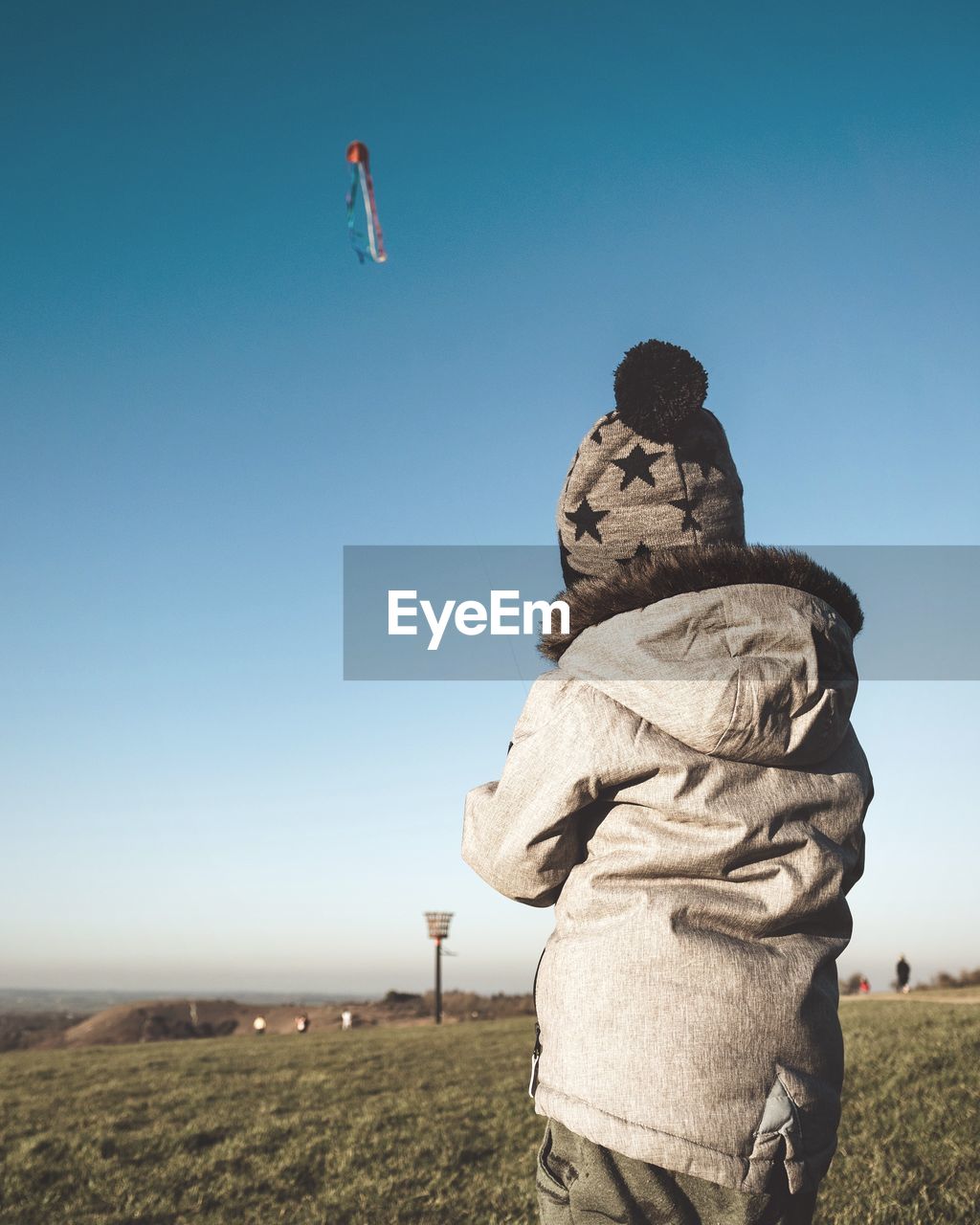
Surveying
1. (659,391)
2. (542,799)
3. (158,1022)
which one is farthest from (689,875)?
(158,1022)

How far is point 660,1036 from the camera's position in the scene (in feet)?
5.76

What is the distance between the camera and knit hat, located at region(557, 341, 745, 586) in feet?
7.63

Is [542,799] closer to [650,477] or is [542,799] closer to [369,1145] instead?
[650,477]

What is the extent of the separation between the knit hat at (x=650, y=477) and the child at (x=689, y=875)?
0.68 feet

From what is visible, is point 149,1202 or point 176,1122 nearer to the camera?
point 149,1202

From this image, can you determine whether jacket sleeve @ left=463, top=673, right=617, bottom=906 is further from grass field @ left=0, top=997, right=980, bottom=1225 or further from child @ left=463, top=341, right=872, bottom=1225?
grass field @ left=0, top=997, right=980, bottom=1225

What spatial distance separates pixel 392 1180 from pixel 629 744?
4.58m

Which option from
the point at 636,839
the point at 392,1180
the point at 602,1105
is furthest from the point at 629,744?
the point at 392,1180

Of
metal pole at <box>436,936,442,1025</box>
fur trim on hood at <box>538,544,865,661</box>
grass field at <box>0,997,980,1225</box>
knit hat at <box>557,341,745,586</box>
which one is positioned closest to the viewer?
fur trim on hood at <box>538,544,865,661</box>

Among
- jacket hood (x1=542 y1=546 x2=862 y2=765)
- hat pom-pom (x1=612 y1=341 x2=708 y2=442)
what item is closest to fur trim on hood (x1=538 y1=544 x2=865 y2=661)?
jacket hood (x1=542 y1=546 x2=862 y2=765)

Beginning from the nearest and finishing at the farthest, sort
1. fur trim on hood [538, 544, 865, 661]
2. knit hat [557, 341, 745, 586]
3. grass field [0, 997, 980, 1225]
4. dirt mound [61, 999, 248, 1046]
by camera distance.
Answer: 1. fur trim on hood [538, 544, 865, 661]
2. knit hat [557, 341, 745, 586]
3. grass field [0, 997, 980, 1225]
4. dirt mound [61, 999, 248, 1046]

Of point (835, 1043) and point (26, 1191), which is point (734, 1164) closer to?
point (835, 1043)

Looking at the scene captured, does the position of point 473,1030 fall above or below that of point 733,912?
below

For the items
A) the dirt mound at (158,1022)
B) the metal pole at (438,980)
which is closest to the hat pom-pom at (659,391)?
the dirt mound at (158,1022)
